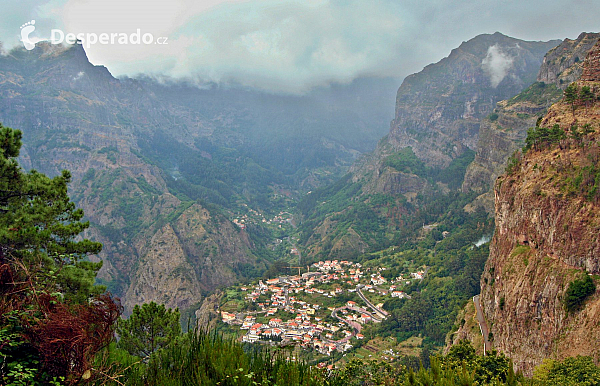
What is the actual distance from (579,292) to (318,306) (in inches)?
2156

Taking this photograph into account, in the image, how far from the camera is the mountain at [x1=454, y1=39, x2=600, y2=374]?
25.9m

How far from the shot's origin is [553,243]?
29.7 meters

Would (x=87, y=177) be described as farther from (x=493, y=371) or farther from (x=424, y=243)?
(x=493, y=371)

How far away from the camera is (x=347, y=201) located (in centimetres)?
18662

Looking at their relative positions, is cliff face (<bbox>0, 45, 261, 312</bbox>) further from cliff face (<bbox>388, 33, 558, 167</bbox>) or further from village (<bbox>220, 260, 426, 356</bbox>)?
cliff face (<bbox>388, 33, 558, 167</bbox>)

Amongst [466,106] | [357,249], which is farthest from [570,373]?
[466,106]

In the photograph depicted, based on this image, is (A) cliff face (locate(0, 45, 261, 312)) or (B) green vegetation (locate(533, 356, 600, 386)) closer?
(B) green vegetation (locate(533, 356, 600, 386))

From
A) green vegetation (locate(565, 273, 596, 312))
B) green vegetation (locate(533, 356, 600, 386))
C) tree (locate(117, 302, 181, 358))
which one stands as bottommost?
green vegetation (locate(533, 356, 600, 386))

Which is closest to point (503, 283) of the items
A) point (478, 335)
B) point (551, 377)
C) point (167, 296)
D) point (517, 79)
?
point (478, 335)

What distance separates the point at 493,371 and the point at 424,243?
89.9 meters

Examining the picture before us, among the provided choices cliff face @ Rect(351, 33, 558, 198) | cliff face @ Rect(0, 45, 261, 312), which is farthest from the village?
cliff face @ Rect(351, 33, 558, 198)

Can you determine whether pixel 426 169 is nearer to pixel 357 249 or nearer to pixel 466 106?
pixel 466 106

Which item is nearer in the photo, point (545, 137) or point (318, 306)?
point (545, 137)

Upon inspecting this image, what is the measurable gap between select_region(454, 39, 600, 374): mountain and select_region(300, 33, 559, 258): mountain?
88.6 m
